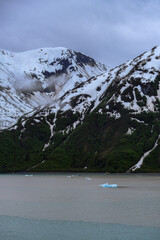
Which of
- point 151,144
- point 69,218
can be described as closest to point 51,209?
point 69,218

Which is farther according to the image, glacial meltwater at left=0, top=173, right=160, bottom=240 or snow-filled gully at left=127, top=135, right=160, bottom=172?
snow-filled gully at left=127, top=135, right=160, bottom=172

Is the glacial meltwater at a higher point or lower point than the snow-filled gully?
lower

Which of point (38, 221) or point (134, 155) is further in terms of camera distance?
point (134, 155)

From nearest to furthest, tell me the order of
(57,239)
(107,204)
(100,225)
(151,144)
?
(57,239) < (100,225) < (107,204) < (151,144)

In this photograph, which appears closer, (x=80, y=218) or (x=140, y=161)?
(x=80, y=218)

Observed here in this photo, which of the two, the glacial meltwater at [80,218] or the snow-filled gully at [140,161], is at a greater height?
the snow-filled gully at [140,161]

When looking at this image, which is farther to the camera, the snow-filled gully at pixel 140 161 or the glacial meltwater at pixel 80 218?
the snow-filled gully at pixel 140 161

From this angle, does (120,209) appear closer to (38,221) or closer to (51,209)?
(51,209)

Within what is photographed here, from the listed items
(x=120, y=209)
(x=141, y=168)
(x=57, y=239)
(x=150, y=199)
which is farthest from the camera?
(x=141, y=168)

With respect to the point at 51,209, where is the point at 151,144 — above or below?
above

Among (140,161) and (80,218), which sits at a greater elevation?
(140,161)

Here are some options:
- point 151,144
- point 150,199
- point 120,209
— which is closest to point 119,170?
point 151,144
